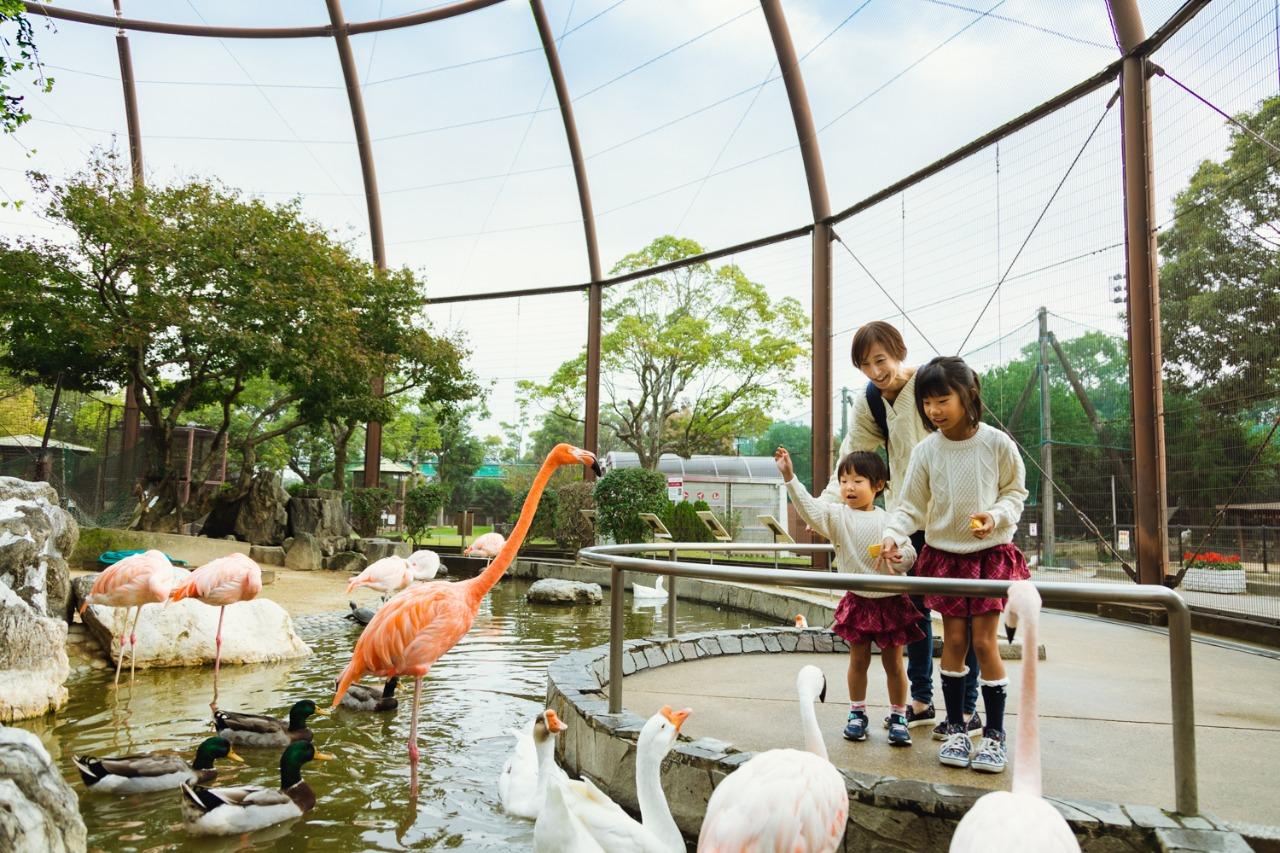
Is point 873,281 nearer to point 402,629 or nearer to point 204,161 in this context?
point 402,629

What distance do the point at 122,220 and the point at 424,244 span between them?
5742 mm

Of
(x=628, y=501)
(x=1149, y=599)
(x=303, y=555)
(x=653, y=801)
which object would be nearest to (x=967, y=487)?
(x=1149, y=599)

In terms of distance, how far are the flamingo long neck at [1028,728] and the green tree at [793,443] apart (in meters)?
11.4

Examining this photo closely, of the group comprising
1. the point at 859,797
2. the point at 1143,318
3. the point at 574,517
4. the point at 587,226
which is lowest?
the point at 859,797

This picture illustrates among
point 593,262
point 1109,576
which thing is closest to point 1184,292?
point 1109,576

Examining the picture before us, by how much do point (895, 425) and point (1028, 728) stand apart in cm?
171

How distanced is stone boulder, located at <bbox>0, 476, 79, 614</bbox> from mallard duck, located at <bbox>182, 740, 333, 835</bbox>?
3.11 metres

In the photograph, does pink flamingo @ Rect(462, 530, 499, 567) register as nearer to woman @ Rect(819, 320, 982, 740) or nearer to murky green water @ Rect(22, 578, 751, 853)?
murky green water @ Rect(22, 578, 751, 853)

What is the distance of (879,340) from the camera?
3299 millimetres

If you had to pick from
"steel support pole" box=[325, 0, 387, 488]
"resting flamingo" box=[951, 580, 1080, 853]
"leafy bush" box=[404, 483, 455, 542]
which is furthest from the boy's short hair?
"steel support pole" box=[325, 0, 387, 488]

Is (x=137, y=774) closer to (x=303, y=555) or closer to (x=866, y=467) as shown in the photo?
(x=866, y=467)

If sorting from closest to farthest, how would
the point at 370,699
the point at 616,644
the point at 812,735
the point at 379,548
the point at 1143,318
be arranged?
the point at 812,735, the point at 616,644, the point at 370,699, the point at 1143,318, the point at 379,548

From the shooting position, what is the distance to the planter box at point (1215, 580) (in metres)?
6.11

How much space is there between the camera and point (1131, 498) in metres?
6.84
